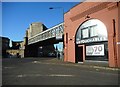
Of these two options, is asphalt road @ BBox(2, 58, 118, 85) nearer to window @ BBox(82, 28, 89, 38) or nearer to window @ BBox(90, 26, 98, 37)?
window @ BBox(90, 26, 98, 37)

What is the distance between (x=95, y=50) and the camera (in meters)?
30.4

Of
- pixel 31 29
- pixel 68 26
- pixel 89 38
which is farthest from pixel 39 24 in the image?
pixel 89 38

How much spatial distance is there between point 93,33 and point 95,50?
229cm

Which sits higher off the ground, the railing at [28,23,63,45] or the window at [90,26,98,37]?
the railing at [28,23,63,45]

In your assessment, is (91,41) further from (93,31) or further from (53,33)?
(53,33)

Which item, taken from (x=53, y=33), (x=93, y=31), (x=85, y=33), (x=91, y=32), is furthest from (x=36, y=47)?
(x=93, y=31)

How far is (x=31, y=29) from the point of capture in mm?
121938

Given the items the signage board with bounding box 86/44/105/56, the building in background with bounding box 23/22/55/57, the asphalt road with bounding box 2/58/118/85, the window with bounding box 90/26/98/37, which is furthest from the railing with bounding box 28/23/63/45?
the building in background with bounding box 23/22/55/57

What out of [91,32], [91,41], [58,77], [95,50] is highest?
[91,32]

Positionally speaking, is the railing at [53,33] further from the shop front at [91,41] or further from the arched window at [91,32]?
the arched window at [91,32]

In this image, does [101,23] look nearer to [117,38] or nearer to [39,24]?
[117,38]

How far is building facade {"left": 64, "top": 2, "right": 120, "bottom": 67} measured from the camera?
1002 inches

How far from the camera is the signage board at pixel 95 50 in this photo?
2886 cm

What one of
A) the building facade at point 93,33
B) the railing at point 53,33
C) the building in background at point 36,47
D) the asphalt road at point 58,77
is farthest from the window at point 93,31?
the building in background at point 36,47
